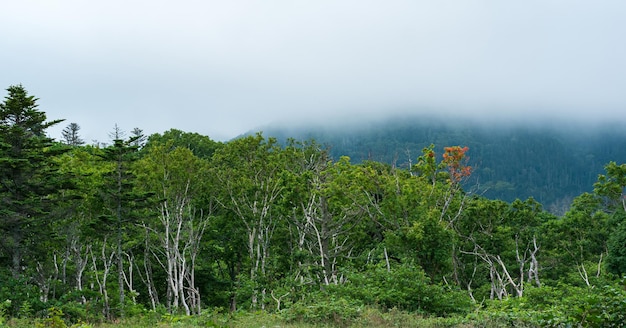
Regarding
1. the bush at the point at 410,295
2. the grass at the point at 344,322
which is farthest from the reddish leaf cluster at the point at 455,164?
the grass at the point at 344,322

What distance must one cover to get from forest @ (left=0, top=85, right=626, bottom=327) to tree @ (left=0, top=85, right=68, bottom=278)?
0.06 m

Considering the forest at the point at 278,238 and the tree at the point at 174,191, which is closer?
the forest at the point at 278,238

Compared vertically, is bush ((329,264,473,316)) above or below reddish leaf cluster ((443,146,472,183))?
below

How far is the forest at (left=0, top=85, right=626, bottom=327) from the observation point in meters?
15.4

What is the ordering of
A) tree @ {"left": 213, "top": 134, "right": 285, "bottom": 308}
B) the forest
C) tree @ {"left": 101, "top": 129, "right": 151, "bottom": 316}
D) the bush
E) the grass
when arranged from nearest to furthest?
1. the grass
2. the forest
3. the bush
4. tree @ {"left": 101, "top": 129, "right": 151, "bottom": 316}
5. tree @ {"left": 213, "top": 134, "right": 285, "bottom": 308}

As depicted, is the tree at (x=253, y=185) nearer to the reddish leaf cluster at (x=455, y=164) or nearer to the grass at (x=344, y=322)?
the reddish leaf cluster at (x=455, y=164)

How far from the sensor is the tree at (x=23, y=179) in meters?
18.9

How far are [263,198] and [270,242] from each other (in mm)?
3845

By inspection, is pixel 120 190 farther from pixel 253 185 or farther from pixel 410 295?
pixel 410 295

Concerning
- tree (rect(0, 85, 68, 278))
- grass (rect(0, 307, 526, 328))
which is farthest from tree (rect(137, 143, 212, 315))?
grass (rect(0, 307, 526, 328))

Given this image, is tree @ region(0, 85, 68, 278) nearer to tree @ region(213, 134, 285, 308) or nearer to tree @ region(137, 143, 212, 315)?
tree @ region(137, 143, 212, 315)

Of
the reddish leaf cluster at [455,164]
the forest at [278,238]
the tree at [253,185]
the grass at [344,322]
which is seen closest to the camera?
the grass at [344,322]

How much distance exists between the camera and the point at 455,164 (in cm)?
2439

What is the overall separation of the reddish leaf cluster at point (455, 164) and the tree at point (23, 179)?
58.8 ft
